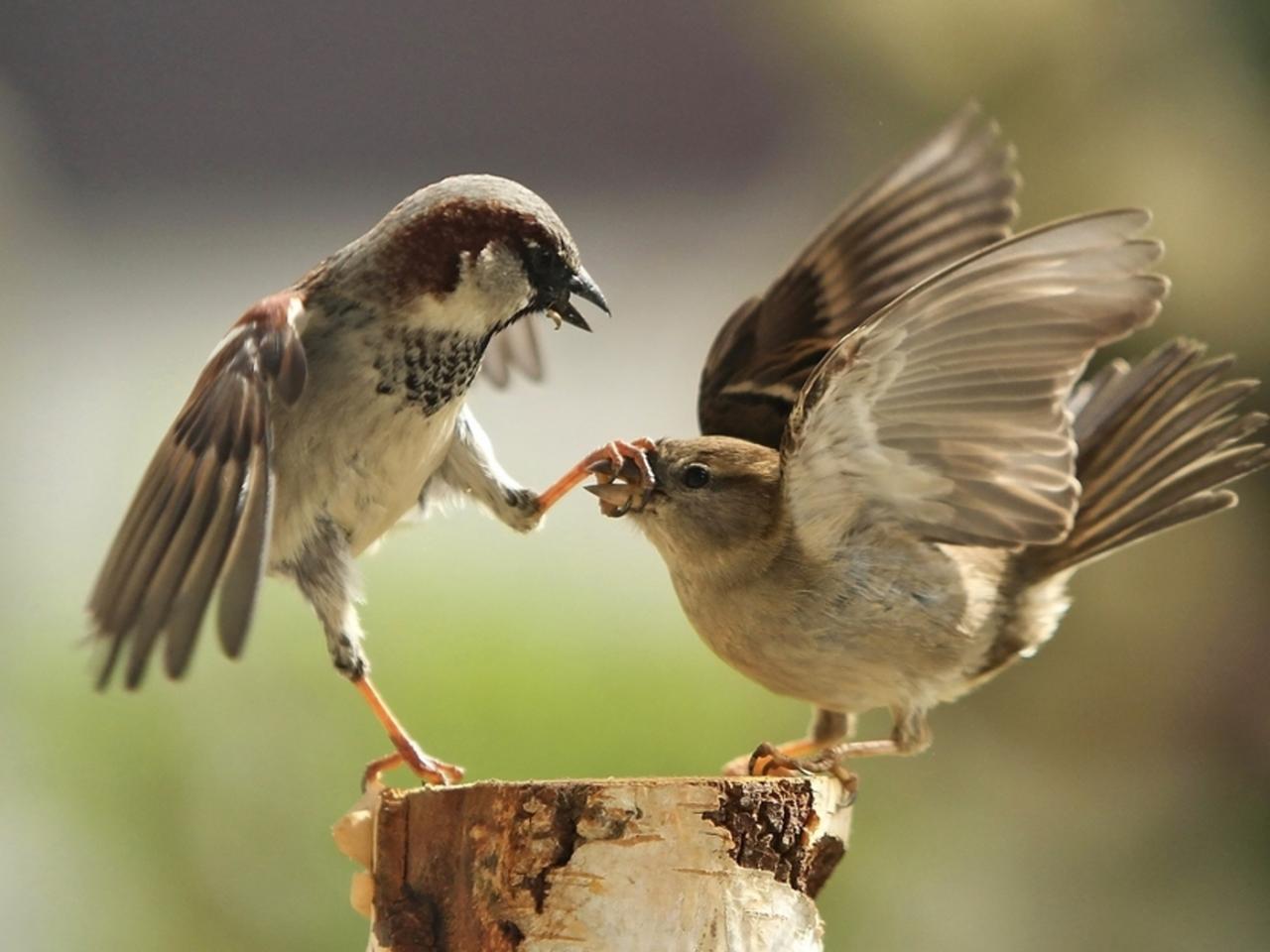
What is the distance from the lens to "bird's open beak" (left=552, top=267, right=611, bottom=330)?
1.62m

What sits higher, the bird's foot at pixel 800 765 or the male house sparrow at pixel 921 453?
the male house sparrow at pixel 921 453

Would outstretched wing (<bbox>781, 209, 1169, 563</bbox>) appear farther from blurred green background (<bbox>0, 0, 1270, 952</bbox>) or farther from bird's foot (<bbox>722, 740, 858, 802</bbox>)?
blurred green background (<bbox>0, 0, 1270, 952</bbox>)

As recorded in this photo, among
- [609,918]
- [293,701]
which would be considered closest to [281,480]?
[609,918]

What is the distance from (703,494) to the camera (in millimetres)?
1825

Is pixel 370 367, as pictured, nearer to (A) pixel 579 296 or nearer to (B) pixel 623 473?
(A) pixel 579 296

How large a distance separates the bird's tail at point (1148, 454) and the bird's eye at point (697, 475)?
44 centimetres

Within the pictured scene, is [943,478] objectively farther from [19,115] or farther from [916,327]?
[19,115]

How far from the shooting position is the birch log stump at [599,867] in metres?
1.35

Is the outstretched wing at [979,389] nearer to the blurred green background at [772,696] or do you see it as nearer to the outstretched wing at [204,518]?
the outstretched wing at [204,518]

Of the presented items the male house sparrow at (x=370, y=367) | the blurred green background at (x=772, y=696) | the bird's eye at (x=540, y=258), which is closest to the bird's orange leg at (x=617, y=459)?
the male house sparrow at (x=370, y=367)

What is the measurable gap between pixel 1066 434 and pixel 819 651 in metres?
0.36

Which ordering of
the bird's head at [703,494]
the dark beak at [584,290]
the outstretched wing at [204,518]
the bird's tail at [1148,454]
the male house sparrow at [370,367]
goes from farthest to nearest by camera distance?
the bird's tail at [1148,454]
the bird's head at [703,494]
the dark beak at [584,290]
the male house sparrow at [370,367]
the outstretched wing at [204,518]

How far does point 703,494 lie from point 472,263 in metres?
0.40

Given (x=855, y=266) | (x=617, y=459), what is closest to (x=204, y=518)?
(x=617, y=459)
